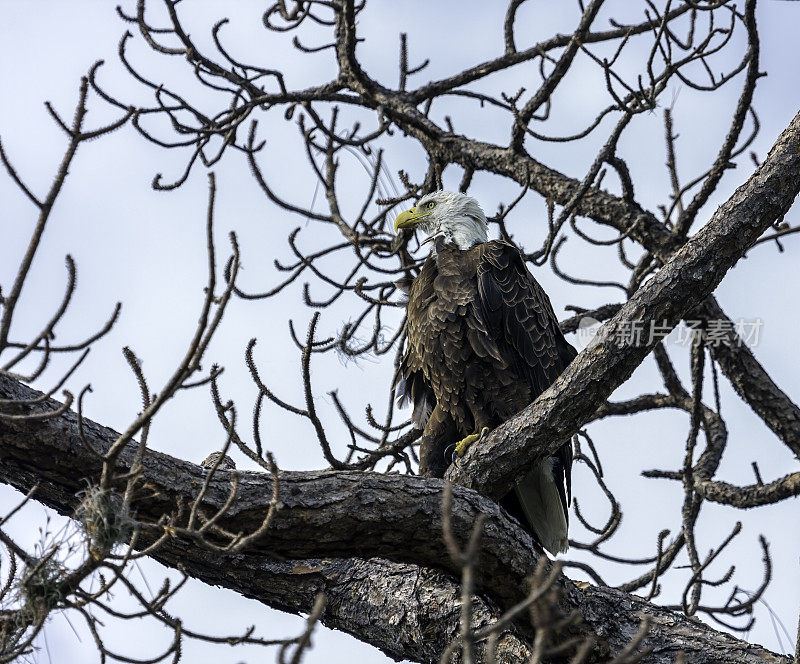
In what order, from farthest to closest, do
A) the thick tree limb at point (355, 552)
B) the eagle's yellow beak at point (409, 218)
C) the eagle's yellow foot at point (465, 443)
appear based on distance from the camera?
the eagle's yellow beak at point (409, 218), the eagle's yellow foot at point (465, 443), the thick tree limb at point (355, 552)

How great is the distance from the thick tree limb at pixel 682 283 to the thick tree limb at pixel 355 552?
Result: 510 mm

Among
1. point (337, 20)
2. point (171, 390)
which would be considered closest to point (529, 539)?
point (171, 390)

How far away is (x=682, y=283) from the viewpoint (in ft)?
10.5

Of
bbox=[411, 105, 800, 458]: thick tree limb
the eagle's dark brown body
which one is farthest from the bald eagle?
bbox=[411, 105, 800, 458]: thick tree limb

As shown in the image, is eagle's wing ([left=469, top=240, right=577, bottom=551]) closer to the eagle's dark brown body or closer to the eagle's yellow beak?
the eagle's dark brown body

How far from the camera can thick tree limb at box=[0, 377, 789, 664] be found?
275 cm

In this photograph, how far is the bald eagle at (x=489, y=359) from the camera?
14.8ft

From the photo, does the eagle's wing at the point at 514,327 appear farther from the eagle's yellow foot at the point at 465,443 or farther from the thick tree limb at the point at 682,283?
the thick tree limb at the point at 682,283

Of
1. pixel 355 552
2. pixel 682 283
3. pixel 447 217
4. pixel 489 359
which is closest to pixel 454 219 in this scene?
pixel 447 217

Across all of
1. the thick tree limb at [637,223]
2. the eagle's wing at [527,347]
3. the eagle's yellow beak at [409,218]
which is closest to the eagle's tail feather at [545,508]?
the eagle's wing at [527,347]

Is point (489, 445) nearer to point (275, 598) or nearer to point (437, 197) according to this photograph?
point (275, 598)

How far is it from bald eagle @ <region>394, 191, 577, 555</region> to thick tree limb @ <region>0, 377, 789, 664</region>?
42.9 inches

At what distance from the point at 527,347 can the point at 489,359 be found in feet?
0.67

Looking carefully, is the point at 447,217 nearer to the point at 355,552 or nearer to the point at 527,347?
the point at 527,347
